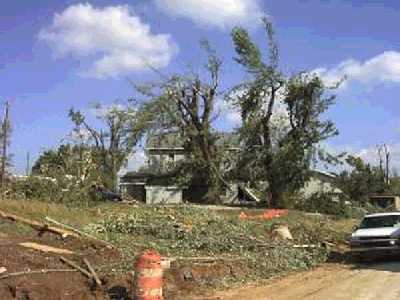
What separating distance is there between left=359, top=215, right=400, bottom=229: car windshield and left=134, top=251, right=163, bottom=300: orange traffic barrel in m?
15.3

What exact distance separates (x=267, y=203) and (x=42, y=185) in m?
25.5

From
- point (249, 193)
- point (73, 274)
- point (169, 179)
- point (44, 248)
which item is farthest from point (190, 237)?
point (169, 179)

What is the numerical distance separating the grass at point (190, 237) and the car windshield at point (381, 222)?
2072mm

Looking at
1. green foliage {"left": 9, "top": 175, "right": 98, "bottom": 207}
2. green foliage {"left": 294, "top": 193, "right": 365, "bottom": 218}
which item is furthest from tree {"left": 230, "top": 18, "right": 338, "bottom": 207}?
green foliage {"left": 9, "top": 175, "right": 98, "bottom": 207}

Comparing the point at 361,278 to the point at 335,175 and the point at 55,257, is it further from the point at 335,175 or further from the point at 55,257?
the point at 335,175

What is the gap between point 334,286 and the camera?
19.5m

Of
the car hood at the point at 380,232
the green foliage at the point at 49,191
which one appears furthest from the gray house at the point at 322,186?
the car hood at the point at 380,232

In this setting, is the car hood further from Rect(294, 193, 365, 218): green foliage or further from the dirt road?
Rect(294, 193, 365, 218): green foliage

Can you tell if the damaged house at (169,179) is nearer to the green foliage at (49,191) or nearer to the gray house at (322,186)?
the gray house at (322,186)

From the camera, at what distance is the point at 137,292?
15117 mm

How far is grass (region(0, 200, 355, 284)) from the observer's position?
23047mm

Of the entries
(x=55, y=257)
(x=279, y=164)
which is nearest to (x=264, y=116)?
(x=279, y=164)

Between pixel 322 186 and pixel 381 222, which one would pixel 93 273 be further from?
pixel 322 186

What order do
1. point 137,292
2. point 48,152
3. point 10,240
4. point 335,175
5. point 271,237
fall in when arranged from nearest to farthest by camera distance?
point 137,292 → point 10,240 → point 271,237 → point 335,175 → point 48,152
